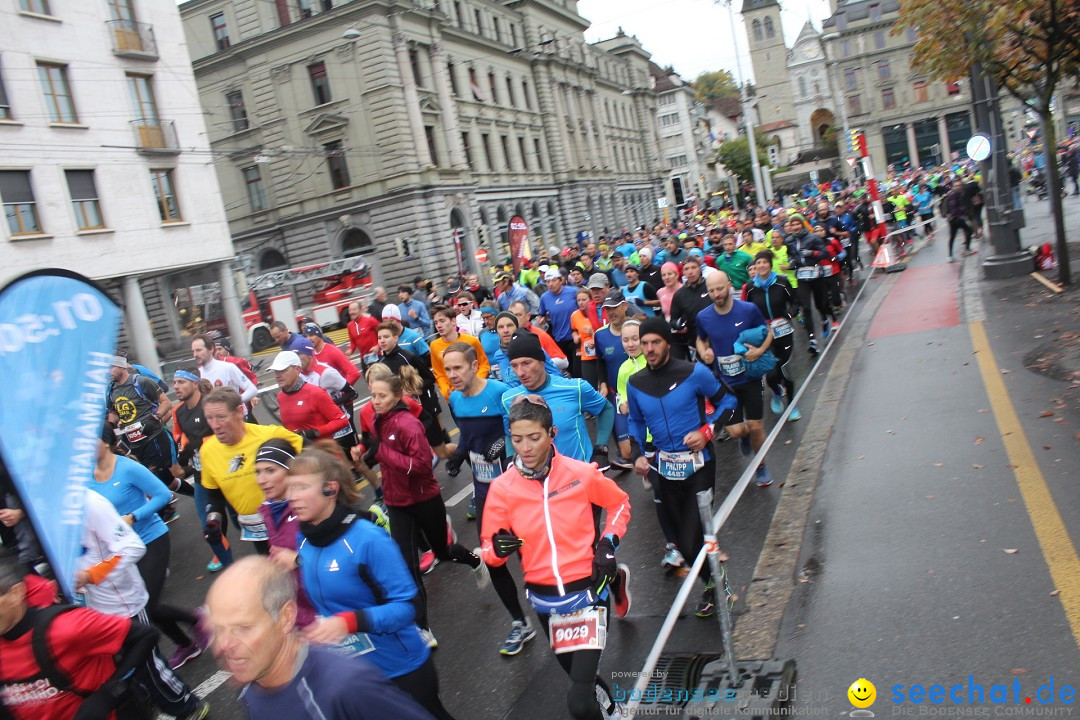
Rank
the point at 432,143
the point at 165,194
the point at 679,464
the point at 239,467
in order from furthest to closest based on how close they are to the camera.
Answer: the point at 432,143
the point at 165,194
the point at 239,467
the point at 679,464

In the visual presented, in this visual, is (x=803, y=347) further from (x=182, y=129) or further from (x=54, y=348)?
(x=182, y=129)

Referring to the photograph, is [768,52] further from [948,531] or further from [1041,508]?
[948,531]

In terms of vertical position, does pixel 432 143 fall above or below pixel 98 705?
above

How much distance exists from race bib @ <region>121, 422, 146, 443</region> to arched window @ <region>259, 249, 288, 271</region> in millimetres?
36064

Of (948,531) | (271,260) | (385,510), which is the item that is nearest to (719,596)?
(948,531)

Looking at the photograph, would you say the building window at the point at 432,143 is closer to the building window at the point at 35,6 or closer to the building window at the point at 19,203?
the building window at the point at 35,6

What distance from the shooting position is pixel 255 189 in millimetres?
44094

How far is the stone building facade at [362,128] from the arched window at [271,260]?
0.25 feet

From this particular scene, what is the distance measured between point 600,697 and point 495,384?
2600 mm

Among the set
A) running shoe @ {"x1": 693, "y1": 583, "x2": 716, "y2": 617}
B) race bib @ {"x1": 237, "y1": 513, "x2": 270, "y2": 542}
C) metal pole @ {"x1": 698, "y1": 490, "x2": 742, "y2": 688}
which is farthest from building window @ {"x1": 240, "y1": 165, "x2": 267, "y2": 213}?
metal pole @ {"x1": 698, "y1": 490, "x2": 742, "y2": 688}

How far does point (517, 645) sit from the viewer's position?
517 cm

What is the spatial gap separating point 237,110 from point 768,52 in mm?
74708

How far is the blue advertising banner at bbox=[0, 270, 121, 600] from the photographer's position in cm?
336

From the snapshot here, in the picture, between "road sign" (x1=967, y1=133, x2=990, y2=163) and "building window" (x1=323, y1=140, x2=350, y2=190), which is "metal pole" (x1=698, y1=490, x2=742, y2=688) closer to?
"road sign" (x1=967, y1=133, x2=990, y2=163)
